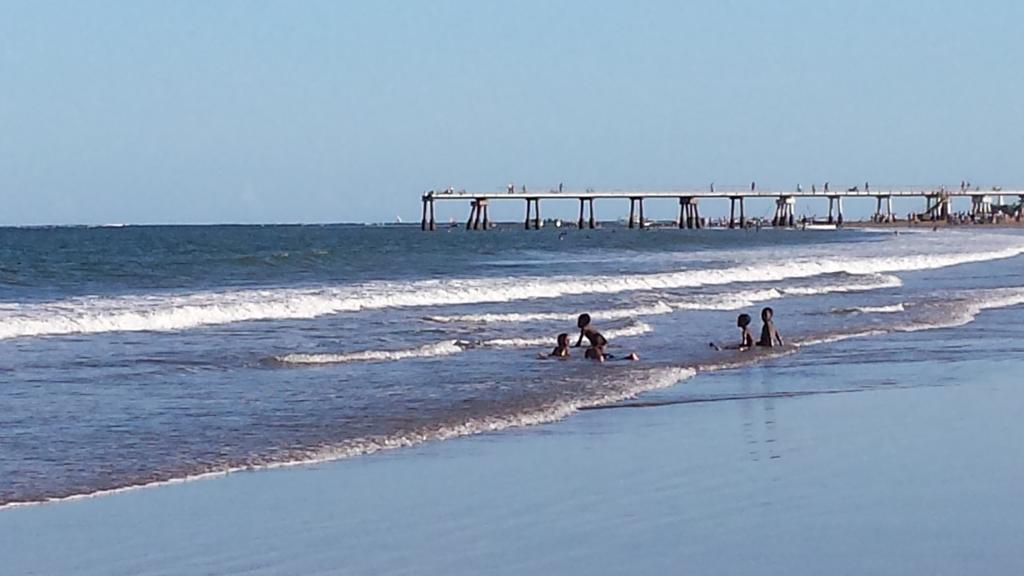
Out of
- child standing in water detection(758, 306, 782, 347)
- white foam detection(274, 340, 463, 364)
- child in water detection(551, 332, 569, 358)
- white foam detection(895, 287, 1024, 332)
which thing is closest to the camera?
white foam detection(274, 340, 463, 364)

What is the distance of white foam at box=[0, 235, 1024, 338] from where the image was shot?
79.6ft

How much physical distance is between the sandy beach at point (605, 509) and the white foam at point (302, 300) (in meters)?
13.1

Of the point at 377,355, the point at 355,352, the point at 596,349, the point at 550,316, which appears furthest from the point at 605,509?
the point at 550,316

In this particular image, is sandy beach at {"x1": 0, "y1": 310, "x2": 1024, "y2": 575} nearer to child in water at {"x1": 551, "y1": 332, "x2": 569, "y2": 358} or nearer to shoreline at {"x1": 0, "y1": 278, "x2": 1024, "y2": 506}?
shoreline at {"x1": 0, "y1": 278, "x2": 1024, "y2": 506}

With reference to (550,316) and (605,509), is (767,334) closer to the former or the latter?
(550,316)

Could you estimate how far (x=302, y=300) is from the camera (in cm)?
2886

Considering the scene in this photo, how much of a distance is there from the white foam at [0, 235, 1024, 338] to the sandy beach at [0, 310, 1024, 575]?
1307cm

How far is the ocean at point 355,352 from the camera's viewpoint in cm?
1199

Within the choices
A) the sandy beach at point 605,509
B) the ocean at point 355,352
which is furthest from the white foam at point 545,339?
the sandy beach at point 605,509

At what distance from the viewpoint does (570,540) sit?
820 centimetres

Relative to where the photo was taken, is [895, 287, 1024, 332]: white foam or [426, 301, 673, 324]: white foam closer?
[895, 287, 1024, 332]: white foam

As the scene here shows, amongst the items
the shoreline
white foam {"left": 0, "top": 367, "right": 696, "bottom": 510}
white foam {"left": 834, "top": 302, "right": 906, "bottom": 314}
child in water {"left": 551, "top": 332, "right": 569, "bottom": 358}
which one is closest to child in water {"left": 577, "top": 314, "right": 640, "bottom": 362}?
child in water {"left": 551, "top": 332, "right": 569, "bottom": 358}

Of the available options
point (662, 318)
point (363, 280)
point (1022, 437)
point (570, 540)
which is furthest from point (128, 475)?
point (363, 280)

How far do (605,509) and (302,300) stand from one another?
20340mm
